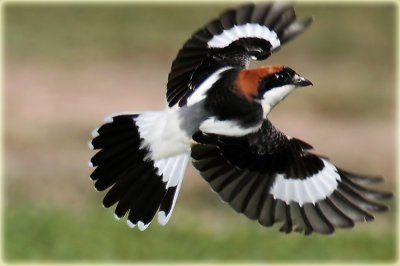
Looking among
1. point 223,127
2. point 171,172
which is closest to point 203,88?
point 223,127

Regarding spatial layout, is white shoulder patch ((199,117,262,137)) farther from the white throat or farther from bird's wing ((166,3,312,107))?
bird's wing ((166,3,312,107))

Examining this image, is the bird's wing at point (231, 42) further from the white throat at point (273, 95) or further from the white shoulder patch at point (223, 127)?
the white throat at point (273, 95)

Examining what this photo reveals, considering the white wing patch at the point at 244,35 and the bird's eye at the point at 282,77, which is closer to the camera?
the bird's eye at the point at 282,77

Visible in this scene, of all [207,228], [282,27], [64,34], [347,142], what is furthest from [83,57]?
[282,27]

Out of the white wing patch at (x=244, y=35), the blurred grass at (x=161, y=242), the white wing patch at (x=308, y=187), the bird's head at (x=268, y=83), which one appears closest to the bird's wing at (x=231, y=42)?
the white wing patch at (x=244, y=35)

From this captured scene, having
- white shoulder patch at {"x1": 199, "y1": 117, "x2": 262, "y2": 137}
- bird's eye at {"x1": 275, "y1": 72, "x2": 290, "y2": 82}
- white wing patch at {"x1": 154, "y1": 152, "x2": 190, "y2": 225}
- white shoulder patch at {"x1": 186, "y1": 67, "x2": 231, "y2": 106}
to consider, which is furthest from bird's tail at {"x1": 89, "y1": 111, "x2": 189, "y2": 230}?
bird's eye at {"x1": 275, "y1": 72, "x2": 290, "y2": 82}

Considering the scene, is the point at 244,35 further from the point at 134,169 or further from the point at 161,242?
the point at 161,242
